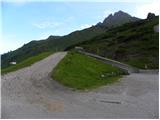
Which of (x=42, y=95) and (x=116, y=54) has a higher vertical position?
(x=116, y=54)

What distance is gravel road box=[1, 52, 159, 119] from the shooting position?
61.5ft

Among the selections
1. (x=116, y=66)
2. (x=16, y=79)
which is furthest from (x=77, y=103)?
(x=116, y=66)

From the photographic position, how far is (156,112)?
1992 centimetres

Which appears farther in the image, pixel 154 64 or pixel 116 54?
pixel 116 54

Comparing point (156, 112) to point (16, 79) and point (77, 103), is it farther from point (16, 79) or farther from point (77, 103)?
point (16, 79)

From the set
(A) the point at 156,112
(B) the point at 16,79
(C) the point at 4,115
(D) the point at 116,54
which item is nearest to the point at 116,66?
(D) the point at 116,54

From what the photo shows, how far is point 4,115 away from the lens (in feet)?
56.8

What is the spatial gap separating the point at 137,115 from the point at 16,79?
703 inches

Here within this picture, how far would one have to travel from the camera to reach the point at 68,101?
23453mm

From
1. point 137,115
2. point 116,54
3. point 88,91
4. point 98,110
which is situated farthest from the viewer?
point 116,54

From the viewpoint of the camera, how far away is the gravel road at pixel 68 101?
61.5 feet

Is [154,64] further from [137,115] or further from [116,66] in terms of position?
[137,115]

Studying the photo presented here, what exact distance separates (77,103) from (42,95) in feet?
12.9

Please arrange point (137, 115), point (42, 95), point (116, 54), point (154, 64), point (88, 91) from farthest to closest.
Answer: point (116, 54) → point (154, 64) → point (88, 91) → point (42, 95) → point (137, 115)
